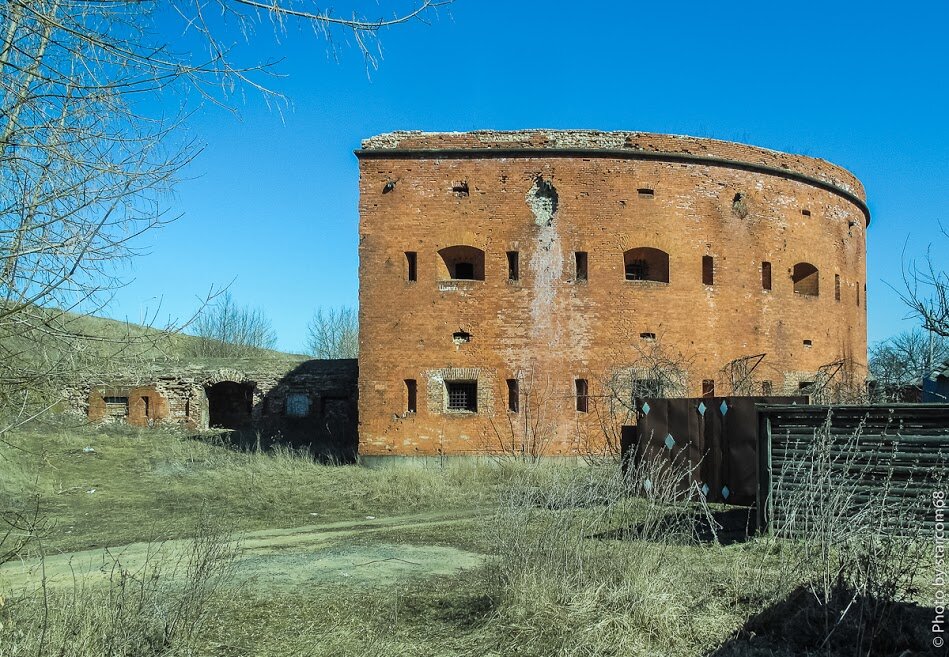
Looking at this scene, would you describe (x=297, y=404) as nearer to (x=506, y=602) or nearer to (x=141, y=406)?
(x=141, y=406)

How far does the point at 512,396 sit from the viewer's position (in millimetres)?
18984

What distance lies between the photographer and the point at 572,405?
61.9 feet

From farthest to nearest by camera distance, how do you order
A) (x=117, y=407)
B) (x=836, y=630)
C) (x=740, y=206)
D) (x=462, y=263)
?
1. (x=117, y=407)
2. (x=740, y=206)
3. (x=462, y=263)
4. (x=836, y=630)

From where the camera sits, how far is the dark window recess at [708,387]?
1958 centimetres

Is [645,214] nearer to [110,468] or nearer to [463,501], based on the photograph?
[463,501]

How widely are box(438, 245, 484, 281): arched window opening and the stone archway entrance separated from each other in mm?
10647

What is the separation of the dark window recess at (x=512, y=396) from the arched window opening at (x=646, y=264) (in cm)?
389

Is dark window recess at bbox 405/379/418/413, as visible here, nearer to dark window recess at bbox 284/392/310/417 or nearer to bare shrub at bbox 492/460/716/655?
dark window recess at bbox 284/392/310/417

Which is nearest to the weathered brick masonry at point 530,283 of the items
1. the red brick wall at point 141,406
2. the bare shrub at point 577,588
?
the red brick wall at point 141,406

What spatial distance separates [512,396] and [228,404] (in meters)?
12.6

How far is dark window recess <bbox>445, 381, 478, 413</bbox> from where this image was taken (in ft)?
62.5

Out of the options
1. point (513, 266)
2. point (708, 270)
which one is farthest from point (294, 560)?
point (708, 270)

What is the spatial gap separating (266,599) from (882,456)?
5957 mm

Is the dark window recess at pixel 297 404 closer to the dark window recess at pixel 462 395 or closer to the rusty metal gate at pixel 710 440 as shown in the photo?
the dark window recess at pixel 462 395
